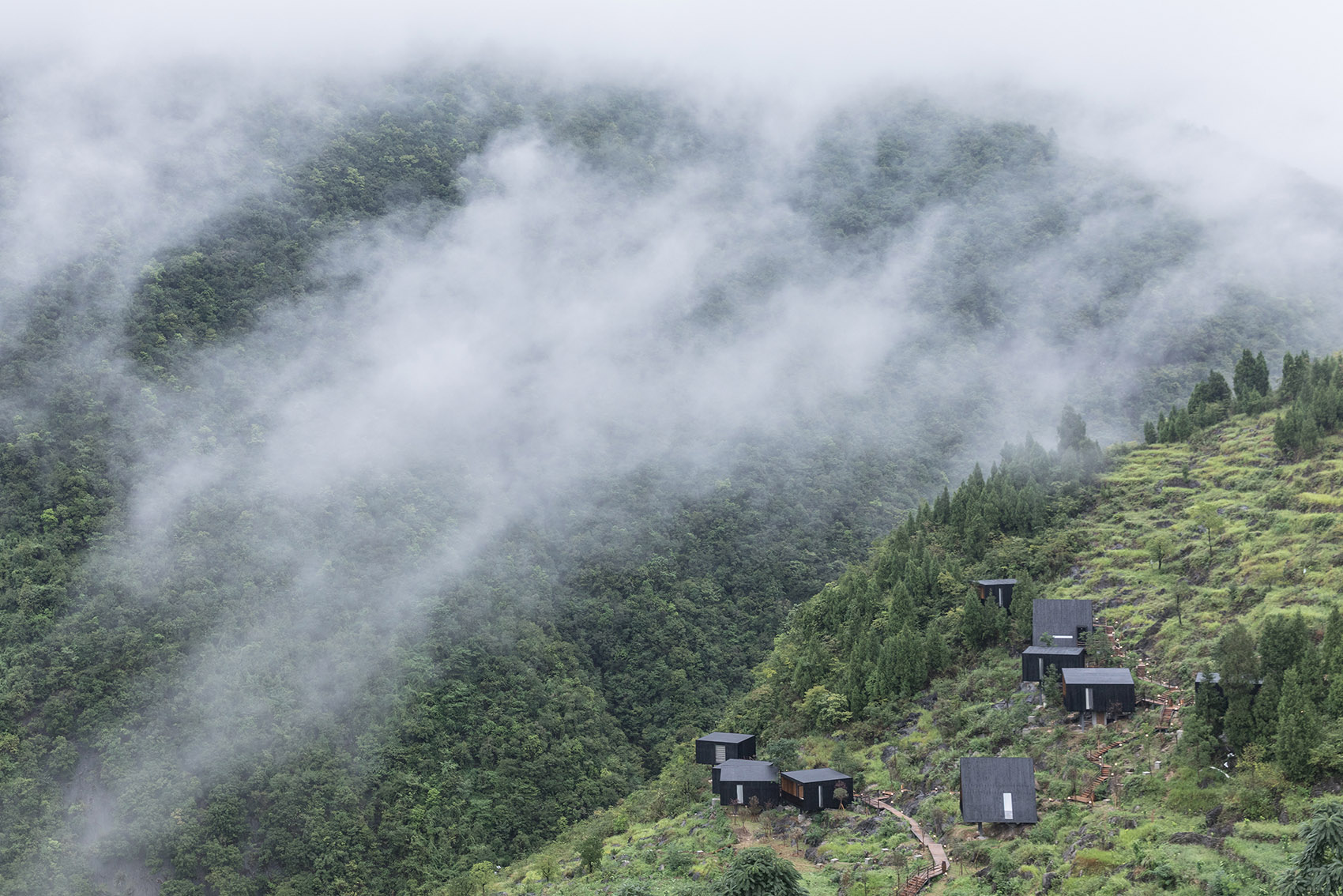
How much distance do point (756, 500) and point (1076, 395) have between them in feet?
196

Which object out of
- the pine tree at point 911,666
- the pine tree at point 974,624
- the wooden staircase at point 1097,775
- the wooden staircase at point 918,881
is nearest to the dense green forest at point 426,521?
the pine tree at point 911,666

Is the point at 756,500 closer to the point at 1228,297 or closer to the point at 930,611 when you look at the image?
the point at 930,611

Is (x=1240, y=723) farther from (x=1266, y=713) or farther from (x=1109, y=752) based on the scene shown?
(x=1109, y=752)

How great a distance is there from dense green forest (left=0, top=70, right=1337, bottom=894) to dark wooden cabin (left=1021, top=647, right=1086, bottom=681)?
6.62 metres

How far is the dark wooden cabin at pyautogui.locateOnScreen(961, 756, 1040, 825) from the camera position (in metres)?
46.5

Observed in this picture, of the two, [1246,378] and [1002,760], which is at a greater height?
[1246,378]

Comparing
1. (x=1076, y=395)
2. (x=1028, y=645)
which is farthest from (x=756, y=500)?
(x=1028, y=645)

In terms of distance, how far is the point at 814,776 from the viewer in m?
56.9

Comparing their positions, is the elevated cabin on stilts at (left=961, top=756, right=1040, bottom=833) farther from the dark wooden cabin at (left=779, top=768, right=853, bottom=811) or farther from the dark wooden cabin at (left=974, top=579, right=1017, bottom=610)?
the dark wooden cabin at (left=974, top=579, right=1017, bottom=610)

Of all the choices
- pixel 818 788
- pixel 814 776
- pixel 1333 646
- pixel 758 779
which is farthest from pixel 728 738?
pixel 1333 646

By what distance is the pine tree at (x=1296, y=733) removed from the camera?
131 feet

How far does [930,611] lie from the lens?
229 ft

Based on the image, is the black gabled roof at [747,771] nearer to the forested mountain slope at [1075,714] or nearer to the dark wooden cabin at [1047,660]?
the forested mountain slope at [1075,714]

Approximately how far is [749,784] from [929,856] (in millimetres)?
14505
